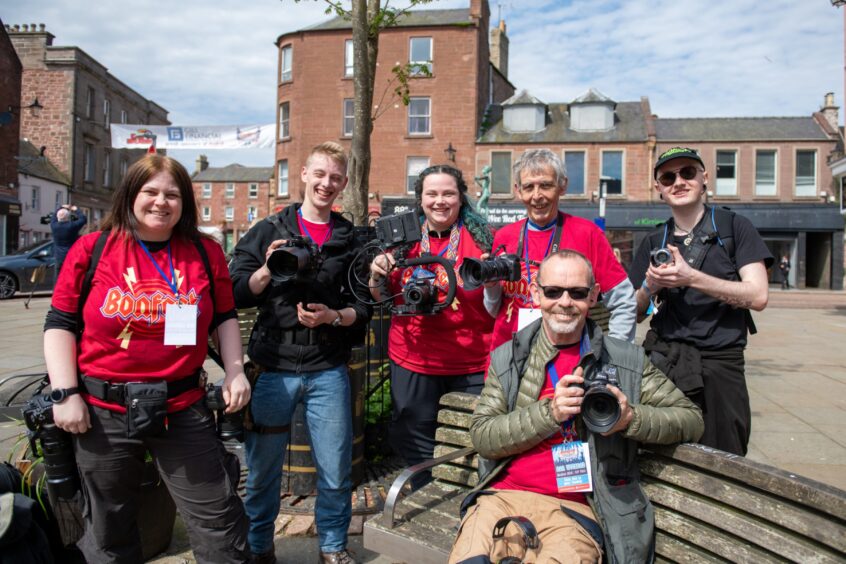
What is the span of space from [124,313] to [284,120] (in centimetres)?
2886

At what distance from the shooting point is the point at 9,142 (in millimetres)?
23250

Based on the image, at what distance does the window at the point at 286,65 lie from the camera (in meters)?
29.1

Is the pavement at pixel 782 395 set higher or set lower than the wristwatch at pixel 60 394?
lower

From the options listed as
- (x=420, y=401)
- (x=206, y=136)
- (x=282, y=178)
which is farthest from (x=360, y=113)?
(x=282, y=178)

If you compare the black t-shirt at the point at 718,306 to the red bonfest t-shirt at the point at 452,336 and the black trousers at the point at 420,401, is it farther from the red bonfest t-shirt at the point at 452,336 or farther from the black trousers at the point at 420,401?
the black trousers at the point at 420,401

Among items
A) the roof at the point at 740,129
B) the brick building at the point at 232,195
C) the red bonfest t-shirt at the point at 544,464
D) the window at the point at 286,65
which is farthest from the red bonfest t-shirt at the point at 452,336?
the brick building at the point at 232,195

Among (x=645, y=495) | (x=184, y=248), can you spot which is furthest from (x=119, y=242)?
(x=645, y=495)

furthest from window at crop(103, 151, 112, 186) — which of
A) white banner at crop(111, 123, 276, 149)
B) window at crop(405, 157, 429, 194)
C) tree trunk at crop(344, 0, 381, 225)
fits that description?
tree trunk at crop(344, 0, 381, 225)

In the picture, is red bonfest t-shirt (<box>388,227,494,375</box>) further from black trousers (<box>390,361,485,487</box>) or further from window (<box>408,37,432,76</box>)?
window (<box>408,37,432,76</box>)

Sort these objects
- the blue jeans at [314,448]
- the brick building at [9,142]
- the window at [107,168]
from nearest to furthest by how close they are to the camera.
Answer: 1. the blue jeans at [314,448]
2. the brick building at [9,142]
3. the window at [107,168]

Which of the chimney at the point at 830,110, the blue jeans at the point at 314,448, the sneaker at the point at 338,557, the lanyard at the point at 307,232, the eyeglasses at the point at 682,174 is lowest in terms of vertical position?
the sneaker at the point at 338,557

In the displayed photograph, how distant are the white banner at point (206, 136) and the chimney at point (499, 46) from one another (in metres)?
19.5

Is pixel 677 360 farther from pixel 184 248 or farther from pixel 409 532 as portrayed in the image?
pixel 184 248

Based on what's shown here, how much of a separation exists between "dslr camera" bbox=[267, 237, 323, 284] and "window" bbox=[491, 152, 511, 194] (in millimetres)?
25435
